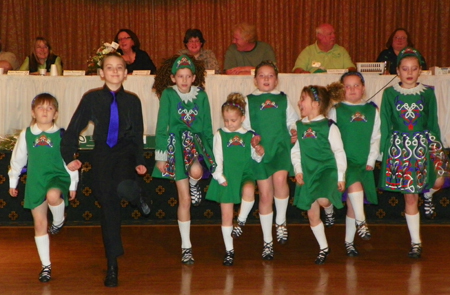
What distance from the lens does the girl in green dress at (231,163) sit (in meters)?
5.01

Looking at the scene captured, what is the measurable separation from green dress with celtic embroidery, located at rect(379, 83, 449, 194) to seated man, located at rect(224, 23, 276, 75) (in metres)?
2.69

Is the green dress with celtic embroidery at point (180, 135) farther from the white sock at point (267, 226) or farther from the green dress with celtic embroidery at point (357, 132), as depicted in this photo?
the green dress with celtic embroidery at point (357, 132)

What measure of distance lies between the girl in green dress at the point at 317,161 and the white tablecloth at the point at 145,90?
2.03 metres

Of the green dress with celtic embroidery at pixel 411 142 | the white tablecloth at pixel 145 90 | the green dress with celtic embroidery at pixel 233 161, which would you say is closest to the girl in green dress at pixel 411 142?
the green dress with celtic embroidery at pixel 411 142

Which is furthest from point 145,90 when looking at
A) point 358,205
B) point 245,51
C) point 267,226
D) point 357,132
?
point 358,205

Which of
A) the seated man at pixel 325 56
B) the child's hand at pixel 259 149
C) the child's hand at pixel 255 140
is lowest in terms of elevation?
the child's hand at pixel 259 149

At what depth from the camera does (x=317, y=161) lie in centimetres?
496

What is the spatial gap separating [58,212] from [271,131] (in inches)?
64.9

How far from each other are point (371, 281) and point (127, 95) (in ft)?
6.56

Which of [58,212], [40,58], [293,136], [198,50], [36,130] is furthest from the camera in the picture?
[40,58]

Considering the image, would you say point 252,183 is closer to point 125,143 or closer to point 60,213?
point 125,143

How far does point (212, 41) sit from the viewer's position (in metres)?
10.4

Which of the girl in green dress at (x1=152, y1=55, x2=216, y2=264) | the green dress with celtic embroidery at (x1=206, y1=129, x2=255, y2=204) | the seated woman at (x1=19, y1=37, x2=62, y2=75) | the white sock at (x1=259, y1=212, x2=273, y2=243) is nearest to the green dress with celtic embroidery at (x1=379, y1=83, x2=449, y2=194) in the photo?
the white sock at (x1=259, y1=212, x2=273, y2=243)

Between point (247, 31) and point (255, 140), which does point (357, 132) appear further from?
point (247, 31)
